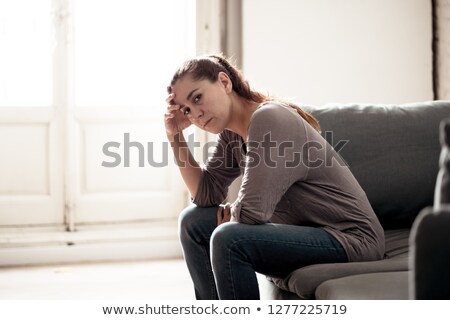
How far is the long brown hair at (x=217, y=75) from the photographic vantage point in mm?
2459

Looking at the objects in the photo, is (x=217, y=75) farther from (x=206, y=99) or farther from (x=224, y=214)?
(x=224, y=214)

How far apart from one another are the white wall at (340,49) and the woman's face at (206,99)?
166cm

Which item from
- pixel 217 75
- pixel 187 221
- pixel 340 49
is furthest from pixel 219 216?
pixel 340 49

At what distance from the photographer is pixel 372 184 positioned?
8.72ft

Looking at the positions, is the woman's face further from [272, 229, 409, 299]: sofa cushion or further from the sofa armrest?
the sofa armrest

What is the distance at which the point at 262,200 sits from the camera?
2219 millimetres

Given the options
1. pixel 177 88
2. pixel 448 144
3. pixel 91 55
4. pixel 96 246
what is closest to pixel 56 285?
pixel 96 246

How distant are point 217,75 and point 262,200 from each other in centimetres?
50

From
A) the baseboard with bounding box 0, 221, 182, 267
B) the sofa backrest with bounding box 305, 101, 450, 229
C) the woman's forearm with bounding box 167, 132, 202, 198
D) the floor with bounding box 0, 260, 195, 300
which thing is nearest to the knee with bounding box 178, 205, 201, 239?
the woman's forearm with bounding box 167, 132, 202, 198

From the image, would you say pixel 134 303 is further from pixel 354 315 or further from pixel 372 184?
pixel 372 184

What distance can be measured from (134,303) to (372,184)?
1.01 metres

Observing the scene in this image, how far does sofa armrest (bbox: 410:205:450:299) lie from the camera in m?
1.29

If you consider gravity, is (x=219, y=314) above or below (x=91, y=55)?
below

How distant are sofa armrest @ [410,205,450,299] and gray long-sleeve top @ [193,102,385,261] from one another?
0.92 m
